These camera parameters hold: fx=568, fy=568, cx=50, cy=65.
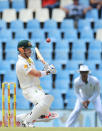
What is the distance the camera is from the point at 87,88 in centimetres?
984

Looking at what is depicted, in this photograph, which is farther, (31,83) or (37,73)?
(31,83)

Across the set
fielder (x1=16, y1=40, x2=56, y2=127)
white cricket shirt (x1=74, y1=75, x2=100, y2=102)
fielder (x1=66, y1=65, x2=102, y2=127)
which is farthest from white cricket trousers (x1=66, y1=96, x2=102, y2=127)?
fielder (x1=16, y1=40, x2=56, y2=127)

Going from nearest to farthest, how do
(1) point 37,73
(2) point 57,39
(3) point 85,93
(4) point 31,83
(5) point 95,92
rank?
(1) point 37,73, (4) point 31,83, (5) point 95,92, (3) point 85,93, (2) point 57,39

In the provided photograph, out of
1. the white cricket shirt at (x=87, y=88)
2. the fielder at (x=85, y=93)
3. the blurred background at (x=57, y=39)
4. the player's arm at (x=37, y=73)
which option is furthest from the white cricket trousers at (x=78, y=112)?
the player's arm at (x=37, y=73)

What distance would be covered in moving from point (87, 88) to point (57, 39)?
9.92 ft

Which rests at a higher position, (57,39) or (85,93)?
(57,39)

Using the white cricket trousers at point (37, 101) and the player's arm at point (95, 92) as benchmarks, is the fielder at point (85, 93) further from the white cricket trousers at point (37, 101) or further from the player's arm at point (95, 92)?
the white cricket trousers at point (37, 101)

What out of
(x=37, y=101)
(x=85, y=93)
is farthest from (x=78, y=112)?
(x=37, y=101)

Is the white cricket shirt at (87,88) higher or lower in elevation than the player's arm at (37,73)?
lower

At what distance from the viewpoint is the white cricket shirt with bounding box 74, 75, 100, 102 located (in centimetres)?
968

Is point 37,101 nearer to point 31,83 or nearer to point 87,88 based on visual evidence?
point 31,83

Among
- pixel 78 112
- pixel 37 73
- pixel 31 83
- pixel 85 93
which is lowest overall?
pixel 78 112

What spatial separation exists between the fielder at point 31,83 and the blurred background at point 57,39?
2643mm

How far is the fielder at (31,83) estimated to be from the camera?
24.9ft
